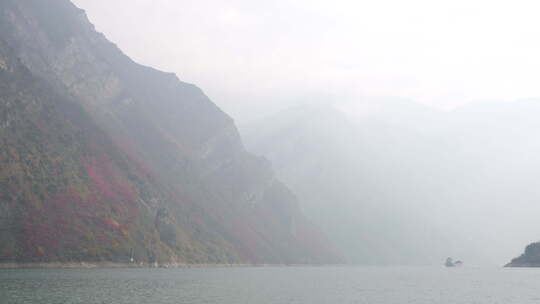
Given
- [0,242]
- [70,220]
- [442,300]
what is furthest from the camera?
[70,220]

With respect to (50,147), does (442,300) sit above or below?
below

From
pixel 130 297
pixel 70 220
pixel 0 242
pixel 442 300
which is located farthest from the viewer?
pixel 70 220

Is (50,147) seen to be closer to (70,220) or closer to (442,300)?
(70,220)

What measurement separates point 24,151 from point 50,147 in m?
15.4

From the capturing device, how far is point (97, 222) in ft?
566

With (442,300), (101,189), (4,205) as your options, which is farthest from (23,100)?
(442,300)

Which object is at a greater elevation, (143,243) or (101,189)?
(101,189)

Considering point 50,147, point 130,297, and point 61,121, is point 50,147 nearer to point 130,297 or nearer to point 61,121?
point 61,121

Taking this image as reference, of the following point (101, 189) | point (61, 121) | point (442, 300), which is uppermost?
point (61, 121)

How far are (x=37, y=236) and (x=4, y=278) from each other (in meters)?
45.6

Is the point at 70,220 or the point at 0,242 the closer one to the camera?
the point at 0,242

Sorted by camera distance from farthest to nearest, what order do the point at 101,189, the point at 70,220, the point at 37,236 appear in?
the point at 101,189 < the point at 70,220 < the point at 37,236

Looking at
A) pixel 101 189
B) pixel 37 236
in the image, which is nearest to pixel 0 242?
pixel 37 236

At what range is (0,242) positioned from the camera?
12988 cm
